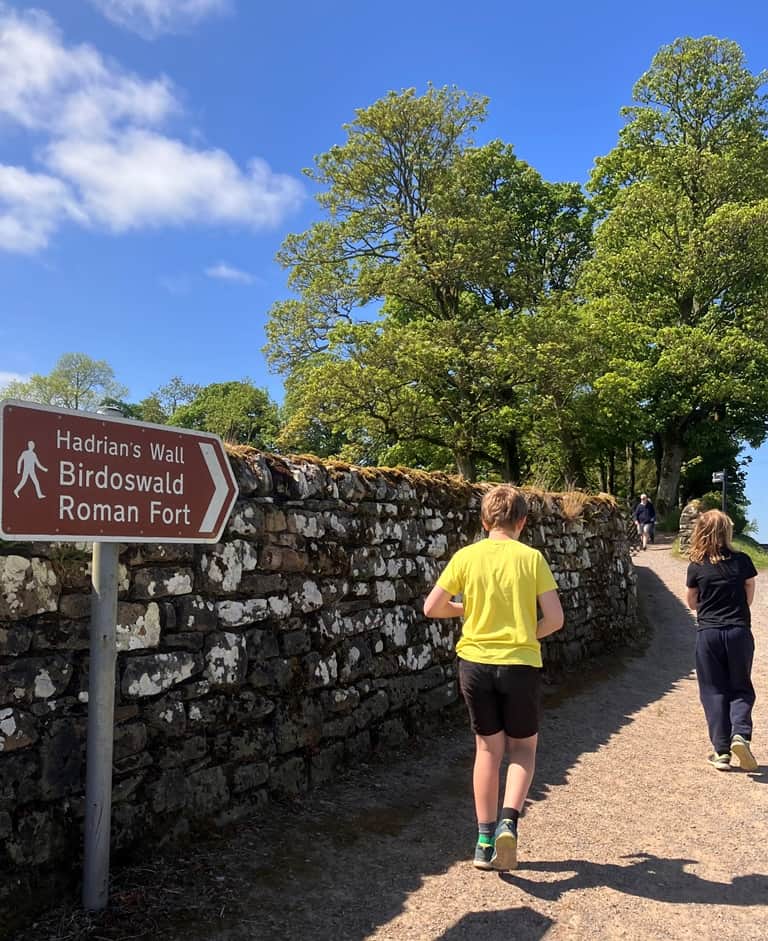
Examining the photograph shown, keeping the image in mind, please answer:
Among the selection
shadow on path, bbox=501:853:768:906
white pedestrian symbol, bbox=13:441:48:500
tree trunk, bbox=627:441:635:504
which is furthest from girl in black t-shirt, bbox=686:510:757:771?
tree trunk, bbox=627:441:635:504

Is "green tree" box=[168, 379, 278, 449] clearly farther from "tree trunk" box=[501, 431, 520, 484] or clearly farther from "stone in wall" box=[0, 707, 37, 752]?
"stone in wall" box=[0, 707, 37, 752]

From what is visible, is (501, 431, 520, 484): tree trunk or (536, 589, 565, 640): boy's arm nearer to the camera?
(536, 589, 565, 640): boy's arm

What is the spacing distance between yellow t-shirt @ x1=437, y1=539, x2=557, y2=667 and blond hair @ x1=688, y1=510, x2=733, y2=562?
2.36 metres

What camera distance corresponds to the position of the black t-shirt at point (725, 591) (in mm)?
5332

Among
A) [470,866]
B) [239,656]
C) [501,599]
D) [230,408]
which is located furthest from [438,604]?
[230,408]

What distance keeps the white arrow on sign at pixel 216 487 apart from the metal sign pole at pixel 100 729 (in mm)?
404

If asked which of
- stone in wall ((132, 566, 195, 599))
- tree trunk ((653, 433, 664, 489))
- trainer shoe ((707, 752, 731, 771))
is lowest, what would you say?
trainer shoe ((707, 752, 731, 771))

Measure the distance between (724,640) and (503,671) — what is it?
8.75ft

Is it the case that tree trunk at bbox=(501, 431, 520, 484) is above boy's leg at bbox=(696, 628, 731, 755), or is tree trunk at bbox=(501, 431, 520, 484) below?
above

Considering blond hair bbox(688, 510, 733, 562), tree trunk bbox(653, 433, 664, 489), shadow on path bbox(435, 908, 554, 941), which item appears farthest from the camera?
tree trunk bbox(653, 433, 664, 489)

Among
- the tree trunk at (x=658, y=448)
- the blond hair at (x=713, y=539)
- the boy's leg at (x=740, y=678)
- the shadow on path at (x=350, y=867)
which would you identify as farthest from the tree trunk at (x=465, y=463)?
the shadow on path at (x=350, y=867)

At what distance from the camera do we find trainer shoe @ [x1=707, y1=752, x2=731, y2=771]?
17.1ft

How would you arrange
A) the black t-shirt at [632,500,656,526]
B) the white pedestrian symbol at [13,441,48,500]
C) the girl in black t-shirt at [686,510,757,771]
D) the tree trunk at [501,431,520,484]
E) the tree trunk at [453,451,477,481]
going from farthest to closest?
the tree trunk at [501,431,520,484] < the tree trunk at [453,451,477,481] < the black t-shirt at [632,500,656,526] < the girl in black t-shirt at [686,510,757,771] < the white pedestrian symbol at [13,441,48,500]

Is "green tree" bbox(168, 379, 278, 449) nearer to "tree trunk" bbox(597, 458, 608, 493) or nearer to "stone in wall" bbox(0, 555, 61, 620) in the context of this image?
"tree trunk" bbox(597, 458, 608, 493)
